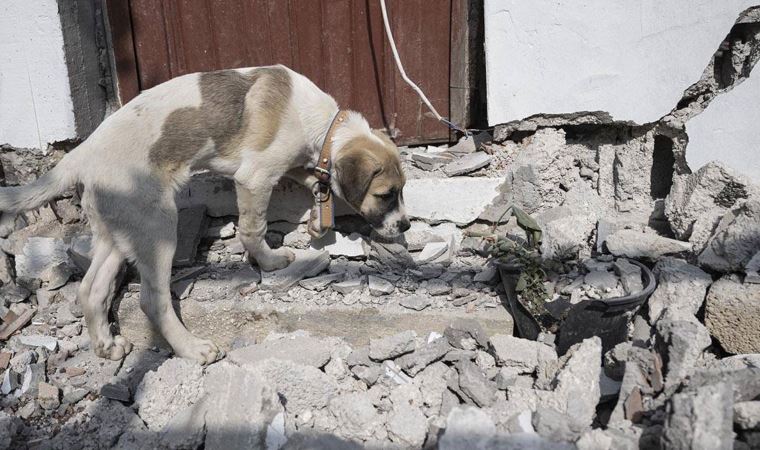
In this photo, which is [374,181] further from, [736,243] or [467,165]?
[736,243]

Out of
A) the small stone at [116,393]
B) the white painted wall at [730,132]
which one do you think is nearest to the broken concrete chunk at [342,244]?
the small stone at [116,393]

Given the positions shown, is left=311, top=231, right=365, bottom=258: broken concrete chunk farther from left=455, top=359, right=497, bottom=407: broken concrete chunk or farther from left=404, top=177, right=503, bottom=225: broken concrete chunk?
left=455, top=359, right=497, bottom=407: broken concrete chunk

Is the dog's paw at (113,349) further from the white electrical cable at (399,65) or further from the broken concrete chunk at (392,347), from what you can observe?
the white electrical cable at (399,65)

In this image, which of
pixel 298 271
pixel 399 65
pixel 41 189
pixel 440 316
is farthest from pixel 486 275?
pixel 41 189

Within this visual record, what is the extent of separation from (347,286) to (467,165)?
129 centimetres

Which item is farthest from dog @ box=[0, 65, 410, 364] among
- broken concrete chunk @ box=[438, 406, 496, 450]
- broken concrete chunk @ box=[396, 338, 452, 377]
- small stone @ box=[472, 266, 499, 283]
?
broken concrete chunk @ box=[438, 406, 496, 450]

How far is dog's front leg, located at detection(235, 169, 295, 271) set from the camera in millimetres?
3775

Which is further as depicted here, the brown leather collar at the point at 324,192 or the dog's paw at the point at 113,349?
the brown leather collar at the point at 324,192

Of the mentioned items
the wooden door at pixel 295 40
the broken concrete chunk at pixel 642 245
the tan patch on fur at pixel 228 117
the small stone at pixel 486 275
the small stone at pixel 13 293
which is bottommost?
the small stone at pixel 13 293

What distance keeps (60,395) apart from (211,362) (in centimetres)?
82

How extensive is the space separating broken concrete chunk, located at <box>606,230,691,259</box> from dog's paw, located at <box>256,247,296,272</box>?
208cm

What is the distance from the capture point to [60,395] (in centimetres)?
346

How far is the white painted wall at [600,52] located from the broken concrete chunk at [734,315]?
1.49 meters

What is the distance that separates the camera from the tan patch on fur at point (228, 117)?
141 inches
